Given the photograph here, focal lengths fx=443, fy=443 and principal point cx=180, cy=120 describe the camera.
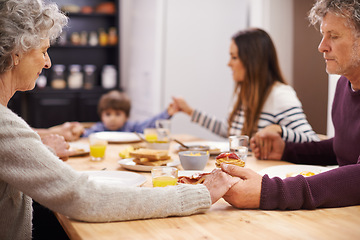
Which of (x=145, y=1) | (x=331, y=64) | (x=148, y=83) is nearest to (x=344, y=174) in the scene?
(x=331, y=64)

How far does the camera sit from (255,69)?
2719 mm

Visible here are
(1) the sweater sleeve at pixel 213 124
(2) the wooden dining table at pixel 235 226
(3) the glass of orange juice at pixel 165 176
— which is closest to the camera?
(2) the wooden dining table at pixel 235 226

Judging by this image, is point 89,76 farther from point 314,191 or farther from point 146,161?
point 314,191

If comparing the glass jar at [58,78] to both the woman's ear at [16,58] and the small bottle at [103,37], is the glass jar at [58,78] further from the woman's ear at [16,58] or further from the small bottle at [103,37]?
the woman's ear at [16,58]

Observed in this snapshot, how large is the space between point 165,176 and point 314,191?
46 cm

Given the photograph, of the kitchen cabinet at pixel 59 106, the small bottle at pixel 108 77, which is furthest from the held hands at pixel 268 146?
the small bottle at pixel 108 77

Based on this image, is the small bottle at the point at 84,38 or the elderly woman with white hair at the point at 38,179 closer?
the elderly woman with white hair at the point at 38,179

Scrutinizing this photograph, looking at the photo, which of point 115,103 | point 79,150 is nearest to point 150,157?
point 79,150

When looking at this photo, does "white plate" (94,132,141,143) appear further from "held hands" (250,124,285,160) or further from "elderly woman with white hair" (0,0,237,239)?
"elderly woman with white hair" (0,0,237,239)

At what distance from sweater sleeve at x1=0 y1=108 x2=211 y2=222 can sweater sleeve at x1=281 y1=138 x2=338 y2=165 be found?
1013mm

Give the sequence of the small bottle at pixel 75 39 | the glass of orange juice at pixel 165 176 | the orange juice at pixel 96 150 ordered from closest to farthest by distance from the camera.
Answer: the glass of orange juice at pixel 165 176 < the orange juice at pixel 96 150 < the small bottle at pixel 75 39

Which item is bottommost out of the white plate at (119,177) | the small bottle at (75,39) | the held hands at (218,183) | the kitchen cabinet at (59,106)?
the kitchen cabinet at (59,106)

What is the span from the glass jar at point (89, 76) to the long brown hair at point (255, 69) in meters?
3.21

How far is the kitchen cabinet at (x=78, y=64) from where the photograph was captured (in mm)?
5277
